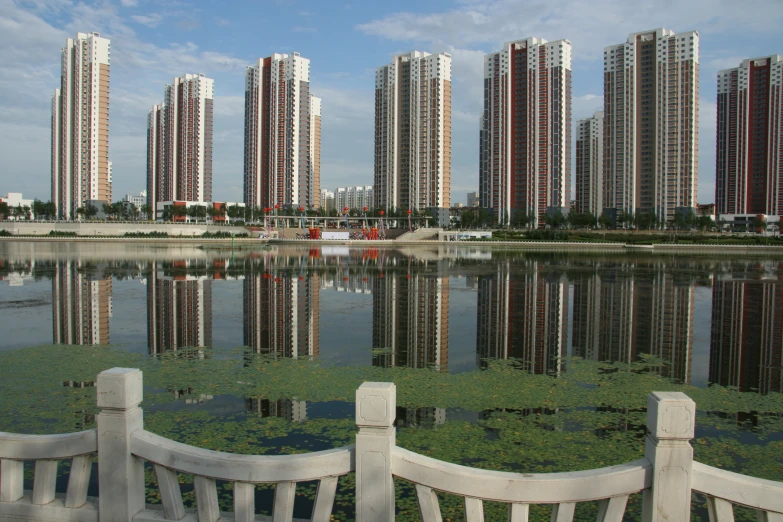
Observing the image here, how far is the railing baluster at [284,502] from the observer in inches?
127

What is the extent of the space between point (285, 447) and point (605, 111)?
326 feet

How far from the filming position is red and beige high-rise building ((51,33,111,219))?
79.2 meters

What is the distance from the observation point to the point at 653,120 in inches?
3504

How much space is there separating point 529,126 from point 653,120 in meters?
19.2

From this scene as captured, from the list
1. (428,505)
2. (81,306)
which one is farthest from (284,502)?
(81,306)

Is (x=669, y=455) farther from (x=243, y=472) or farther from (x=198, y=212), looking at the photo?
(x=198, y=212)

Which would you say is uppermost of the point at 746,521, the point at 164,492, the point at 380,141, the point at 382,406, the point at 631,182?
the point at 380,141

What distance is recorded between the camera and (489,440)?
20.9 feet

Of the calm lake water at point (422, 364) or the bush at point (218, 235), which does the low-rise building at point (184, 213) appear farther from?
the calm lake water at point (422, 364)

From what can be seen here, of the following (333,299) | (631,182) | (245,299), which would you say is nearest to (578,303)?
(333,299)

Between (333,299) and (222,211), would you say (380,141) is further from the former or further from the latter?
(333,299)

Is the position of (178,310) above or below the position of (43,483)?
below

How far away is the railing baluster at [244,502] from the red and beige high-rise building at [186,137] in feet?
334

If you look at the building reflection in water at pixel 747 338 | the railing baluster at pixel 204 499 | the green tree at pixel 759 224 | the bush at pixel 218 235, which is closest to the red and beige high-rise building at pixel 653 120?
the green tree at pixel 759 224
